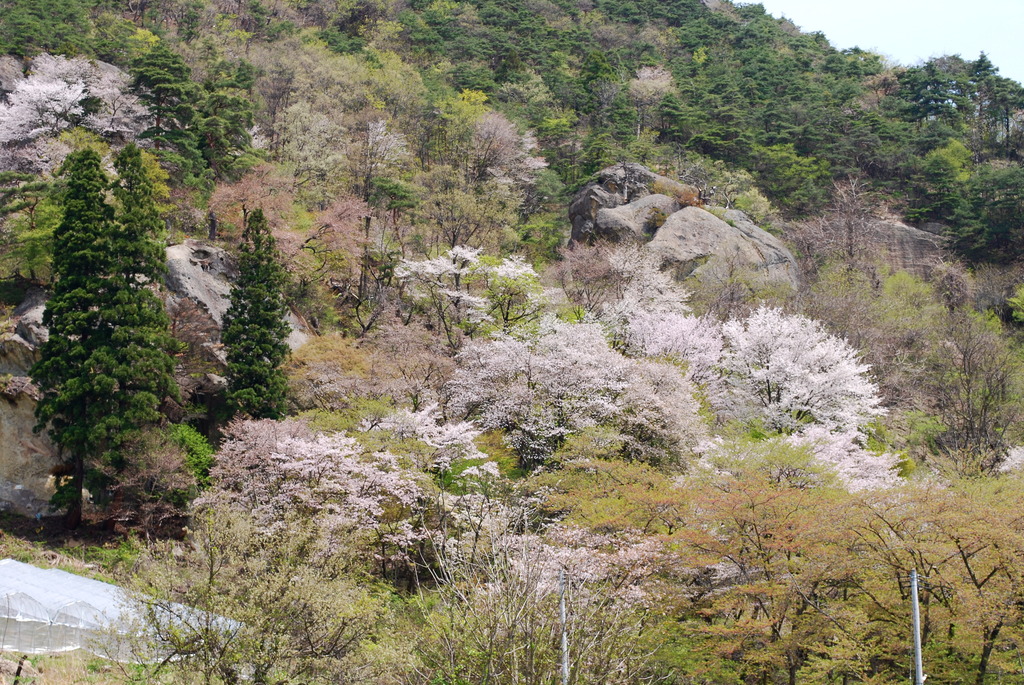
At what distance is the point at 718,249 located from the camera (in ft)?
140

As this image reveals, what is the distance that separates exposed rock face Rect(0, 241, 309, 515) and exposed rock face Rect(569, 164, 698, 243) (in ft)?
70.3

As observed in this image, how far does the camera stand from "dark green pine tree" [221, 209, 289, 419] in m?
26.1

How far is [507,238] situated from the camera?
42.6 meters

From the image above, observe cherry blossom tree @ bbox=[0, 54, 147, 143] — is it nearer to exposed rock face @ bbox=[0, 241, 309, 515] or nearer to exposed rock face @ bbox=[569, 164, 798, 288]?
exposed rock face @ bbox=[0, 241, 309, 515]

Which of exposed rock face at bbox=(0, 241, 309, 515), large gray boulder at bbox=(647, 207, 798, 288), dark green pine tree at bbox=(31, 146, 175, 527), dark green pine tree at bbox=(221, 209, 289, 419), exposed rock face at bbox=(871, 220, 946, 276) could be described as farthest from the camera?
exposed rock face at bbox=(871, 220, 946, 276)

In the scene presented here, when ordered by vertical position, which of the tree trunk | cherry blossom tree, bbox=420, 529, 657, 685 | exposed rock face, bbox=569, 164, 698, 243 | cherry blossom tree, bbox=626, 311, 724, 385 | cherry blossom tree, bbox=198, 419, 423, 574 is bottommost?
the tree trunk

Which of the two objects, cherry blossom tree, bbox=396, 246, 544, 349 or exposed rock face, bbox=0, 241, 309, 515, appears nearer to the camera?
exposed rock face, bbox=0, 241, 309, 515

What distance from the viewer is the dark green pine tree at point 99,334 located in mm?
23484

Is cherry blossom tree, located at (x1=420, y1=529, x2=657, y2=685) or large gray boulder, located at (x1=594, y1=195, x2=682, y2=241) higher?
Result: large gray boulder, located at (x1=594, y1=195, x2=682, y2=241)

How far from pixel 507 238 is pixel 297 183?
→ 36.1 ft

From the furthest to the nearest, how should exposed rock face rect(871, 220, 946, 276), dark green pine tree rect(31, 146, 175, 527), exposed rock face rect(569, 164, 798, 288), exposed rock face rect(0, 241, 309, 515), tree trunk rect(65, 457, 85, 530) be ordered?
exposed rock face rect(871, 220, 946, 276), exposed rock face rect(569, 164, 798, 288), exposed rock face rect(0, 241, 309, 515), tree trunk rect(65, 457, 85, 530), dark green pine tree rect(31, 146, 175, 527)

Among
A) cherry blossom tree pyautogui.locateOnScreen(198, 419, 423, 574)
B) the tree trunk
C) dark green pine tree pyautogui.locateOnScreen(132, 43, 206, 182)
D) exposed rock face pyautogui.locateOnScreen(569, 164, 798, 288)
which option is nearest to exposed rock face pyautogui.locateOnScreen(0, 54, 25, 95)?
dark green pine tree pyautogui.locateOnScreen(132, 43, 206, 182)

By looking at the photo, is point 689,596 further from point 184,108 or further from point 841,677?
point 184,108

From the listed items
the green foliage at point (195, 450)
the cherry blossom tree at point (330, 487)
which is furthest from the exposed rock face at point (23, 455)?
the cherry blossom tree at point (330, 487)
